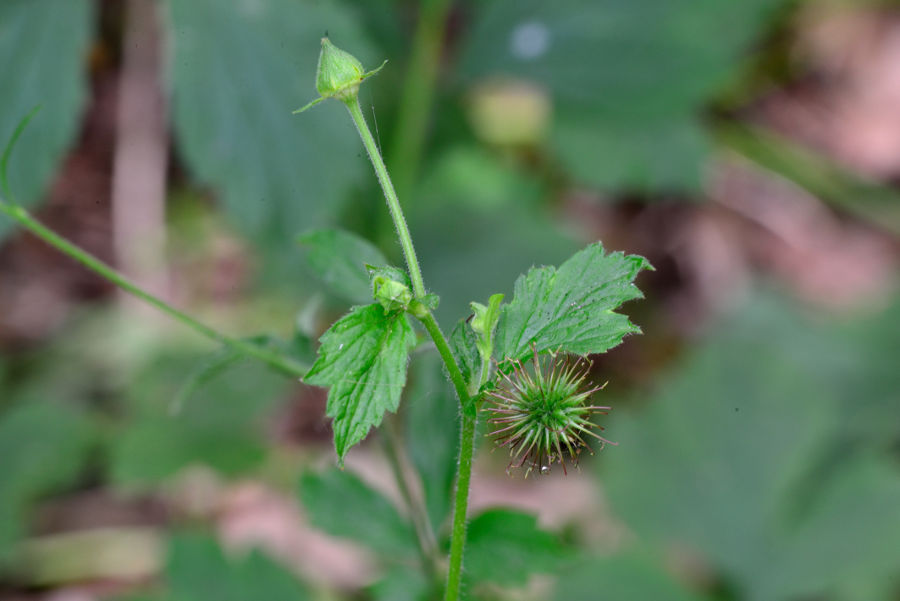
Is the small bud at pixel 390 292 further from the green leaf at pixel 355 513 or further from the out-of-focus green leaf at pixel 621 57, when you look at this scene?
the out-of-focus green leaf at pixel 621 57

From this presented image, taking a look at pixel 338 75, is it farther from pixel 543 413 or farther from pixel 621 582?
pixel 621 582

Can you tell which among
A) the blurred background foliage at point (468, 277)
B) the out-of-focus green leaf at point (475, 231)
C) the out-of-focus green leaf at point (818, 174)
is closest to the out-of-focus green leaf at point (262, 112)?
the blurred background foliage at point (468, 277)

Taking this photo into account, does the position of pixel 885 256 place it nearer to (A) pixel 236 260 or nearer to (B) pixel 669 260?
(B) pixel 669 260

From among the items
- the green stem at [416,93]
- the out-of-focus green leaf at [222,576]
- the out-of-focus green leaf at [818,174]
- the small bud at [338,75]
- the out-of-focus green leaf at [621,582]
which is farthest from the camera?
the out-of-focus green leaf at [818,174]

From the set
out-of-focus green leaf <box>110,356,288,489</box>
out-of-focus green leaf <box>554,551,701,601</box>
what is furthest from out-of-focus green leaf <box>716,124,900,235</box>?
out-of-focus green leaf <box>110,356,288,489</box>

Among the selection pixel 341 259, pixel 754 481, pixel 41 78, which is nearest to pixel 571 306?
pixel 341 259

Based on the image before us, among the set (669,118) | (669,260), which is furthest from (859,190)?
(669,118)
